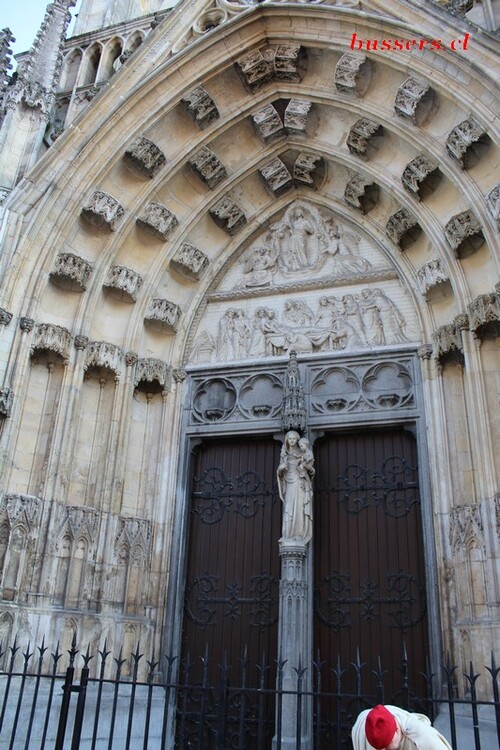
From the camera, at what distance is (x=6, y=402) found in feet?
22.2

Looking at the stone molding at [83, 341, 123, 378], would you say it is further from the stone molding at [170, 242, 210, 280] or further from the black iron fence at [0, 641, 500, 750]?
the black iron fence at [0, 641, 500, 750]

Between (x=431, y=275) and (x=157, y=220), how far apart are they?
3.51 m

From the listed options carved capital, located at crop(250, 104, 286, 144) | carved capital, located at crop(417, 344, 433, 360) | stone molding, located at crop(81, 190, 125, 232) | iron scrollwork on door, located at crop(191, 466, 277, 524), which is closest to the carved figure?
iron scrollwork on door, located at crop(191, 466, 277, 524)

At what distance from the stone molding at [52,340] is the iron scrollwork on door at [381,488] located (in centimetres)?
334

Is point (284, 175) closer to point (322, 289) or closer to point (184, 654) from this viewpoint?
point (322, 289)

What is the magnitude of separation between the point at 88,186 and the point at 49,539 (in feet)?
13.8

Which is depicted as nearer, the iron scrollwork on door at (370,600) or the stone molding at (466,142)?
the iron scrollwork on door at (370,600)

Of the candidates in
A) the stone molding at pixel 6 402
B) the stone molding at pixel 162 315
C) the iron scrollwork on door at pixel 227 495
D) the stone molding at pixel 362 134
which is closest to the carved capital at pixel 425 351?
the iron scrollwork on door at pixel 227 495

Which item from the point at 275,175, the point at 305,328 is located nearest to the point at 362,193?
the point at 275,175

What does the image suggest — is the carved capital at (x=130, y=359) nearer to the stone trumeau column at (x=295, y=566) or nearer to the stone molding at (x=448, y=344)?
the stone trumeau column at (x=295, y=566)

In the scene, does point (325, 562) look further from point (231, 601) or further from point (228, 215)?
point (228, 215)

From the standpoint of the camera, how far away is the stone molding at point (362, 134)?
26.3ft

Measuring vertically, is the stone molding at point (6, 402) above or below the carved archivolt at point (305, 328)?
below

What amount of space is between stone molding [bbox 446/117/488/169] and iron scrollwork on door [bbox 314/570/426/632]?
4.51 meters
